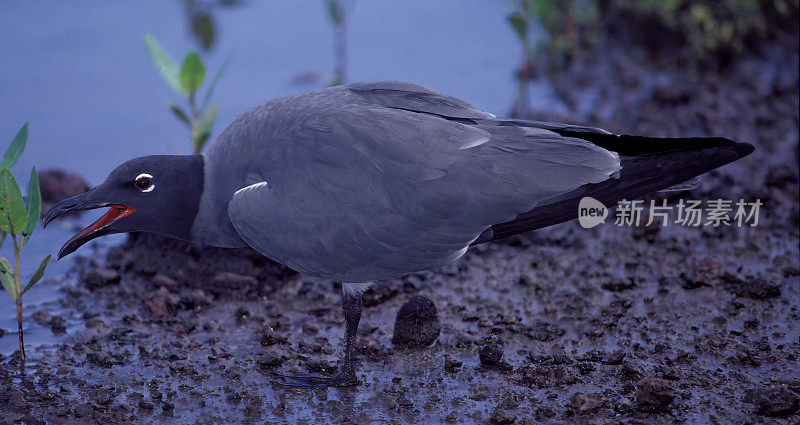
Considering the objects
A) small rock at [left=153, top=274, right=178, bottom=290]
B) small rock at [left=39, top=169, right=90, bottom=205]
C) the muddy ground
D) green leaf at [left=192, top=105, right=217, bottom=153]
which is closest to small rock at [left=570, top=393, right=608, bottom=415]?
the muddy ground

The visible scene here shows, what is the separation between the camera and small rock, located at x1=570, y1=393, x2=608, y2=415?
4177 mm

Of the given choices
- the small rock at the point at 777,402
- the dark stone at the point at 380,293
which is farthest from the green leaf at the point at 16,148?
the small rock at the point at 777,402

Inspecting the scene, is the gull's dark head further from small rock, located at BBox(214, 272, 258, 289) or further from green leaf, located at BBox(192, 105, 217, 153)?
green leaf, located at BBox(192, 105, 217, 153)

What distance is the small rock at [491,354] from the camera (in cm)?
461

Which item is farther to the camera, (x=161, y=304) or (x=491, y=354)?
(x=161, y=304)

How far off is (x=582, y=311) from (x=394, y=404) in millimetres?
1368

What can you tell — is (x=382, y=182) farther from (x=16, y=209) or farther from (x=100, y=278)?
(x=100, y=278)

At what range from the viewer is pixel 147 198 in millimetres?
4492

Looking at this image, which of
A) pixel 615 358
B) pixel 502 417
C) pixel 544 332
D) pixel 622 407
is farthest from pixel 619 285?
pixel 502 417

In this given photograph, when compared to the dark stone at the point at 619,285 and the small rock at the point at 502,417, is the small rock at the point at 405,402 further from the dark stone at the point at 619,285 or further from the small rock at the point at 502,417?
the dark stone at the point at 619,285

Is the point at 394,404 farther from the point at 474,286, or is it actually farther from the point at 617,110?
the point at 617,110

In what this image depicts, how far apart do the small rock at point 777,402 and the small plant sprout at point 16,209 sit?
11.0ft

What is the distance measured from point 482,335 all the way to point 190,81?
2439 millimetres

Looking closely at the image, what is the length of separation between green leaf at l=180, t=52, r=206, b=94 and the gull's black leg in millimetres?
1971
